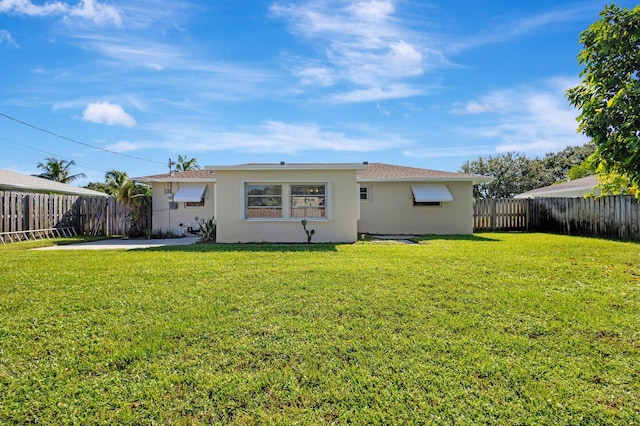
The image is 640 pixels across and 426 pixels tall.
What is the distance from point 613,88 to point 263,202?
10950mm

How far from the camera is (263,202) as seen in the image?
1352 centimetres

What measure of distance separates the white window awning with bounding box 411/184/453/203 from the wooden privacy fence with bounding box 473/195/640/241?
4.13 m

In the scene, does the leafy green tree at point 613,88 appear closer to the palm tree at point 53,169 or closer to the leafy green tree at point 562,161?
the leafy green tree at point 562,161

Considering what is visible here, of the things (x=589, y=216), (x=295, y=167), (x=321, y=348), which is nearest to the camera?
(x=321, y=348)

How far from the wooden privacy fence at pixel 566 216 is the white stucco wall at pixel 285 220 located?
10.2 meters

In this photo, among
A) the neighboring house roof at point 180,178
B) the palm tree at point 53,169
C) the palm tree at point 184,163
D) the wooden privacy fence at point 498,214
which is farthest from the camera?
the palm tree at point 53,169

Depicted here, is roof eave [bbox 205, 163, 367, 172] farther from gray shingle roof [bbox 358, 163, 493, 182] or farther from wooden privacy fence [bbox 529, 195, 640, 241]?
wooden privacy fence [bbox 529, 195, 640, 241]

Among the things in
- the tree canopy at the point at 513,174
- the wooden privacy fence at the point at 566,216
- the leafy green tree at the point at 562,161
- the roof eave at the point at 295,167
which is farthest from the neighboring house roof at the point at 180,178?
the leafy green tree at the point at 562,161

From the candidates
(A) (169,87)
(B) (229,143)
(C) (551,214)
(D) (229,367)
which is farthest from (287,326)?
(B) (229,143)

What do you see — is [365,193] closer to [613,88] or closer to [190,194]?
[190,194]

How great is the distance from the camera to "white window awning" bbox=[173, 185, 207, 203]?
1723 cm

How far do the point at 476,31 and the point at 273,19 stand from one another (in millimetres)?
7479

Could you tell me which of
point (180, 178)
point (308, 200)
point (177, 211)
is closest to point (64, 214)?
point (177, 211)

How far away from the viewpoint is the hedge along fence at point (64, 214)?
562 inches
